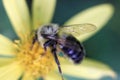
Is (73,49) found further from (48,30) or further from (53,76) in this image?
(53,76)

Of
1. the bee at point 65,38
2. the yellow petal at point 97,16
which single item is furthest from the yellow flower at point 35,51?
the bee at point 65,38

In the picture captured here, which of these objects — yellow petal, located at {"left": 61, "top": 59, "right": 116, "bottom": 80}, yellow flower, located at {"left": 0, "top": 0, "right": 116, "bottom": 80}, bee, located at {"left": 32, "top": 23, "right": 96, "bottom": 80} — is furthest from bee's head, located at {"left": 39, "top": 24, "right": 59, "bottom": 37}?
yellow petal, located at {"left": 61, "top": 59, "right": 116, "bottom": 80}

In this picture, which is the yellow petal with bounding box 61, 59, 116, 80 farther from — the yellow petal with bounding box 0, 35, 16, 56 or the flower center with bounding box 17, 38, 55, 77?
the yellow petal with bounding box 0, 35, 16, 56

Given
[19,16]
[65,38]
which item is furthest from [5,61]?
[65,38]

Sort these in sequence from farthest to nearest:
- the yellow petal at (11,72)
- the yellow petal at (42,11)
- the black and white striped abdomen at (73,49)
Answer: the yellow petal at (42,11), the yellow petal at (11,72), the black and white striped abdomen at (73,49)

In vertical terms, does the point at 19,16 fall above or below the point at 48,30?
above

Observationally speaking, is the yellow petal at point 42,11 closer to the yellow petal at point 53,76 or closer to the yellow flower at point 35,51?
the yellow flower at point 35,51
